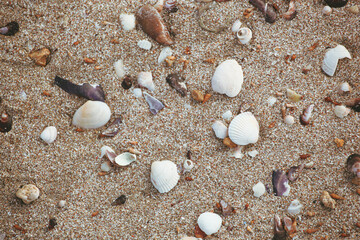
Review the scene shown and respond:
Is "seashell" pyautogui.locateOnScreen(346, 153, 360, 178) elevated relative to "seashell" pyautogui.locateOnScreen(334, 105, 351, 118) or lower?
lower

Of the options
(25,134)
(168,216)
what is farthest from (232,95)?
(25,134)

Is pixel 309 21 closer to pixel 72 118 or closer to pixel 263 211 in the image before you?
pixel 263 211

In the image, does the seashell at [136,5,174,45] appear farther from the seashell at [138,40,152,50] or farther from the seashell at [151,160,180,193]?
the seashell at [151,160,180,193]

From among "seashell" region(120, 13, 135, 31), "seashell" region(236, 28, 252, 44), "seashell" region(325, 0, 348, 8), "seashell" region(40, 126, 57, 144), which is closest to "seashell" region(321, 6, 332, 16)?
"seashell" region(325, 0, 348, 8)

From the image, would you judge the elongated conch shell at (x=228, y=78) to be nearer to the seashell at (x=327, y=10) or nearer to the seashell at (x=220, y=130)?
the seashell at (x=220, y=130)

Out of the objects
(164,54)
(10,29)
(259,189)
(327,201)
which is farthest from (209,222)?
Result: (10,29)

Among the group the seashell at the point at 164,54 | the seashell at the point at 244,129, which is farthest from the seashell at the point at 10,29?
the seashell at the point at 244,129
